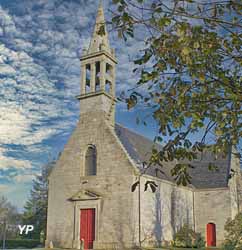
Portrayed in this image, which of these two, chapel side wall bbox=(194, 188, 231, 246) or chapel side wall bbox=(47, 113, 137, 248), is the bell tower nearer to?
chapel side wall bbox=(47, 113, 137, 248)

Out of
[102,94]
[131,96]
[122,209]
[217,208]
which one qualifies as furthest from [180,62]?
[217,208]

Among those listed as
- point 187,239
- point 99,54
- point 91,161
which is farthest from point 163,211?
point 99,54

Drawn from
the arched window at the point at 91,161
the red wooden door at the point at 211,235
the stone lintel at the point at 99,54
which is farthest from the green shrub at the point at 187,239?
the stone lintel at the point at 99,54

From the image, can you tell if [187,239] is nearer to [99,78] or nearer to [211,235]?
[211,235]

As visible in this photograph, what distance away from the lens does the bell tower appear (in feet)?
87.2

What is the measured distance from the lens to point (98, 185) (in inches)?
988

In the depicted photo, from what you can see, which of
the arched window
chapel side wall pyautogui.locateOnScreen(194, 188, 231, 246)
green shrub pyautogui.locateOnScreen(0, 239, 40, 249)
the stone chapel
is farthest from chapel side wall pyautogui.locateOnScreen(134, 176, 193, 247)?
green shrub pyautogui.locateOnScreen(0, 239, 40, 249)

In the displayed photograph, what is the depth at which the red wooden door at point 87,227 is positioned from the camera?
24.7 m

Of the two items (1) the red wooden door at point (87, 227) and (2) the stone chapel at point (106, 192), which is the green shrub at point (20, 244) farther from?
(1) the red wooden door at point (87, 227)

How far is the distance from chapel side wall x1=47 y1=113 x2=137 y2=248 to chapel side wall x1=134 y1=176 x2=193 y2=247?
1.14 meters

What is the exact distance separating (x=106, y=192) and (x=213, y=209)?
1043cm

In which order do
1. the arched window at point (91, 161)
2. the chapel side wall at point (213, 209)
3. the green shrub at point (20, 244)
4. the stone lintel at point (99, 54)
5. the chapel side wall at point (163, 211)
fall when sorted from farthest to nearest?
the green shrub at point (20, 244) < the chapel side wall at point (213, 209) < the stone lintel at point (99, 54) < the arched window at point (91, 161) < the chapel side wall at point (163, 211)

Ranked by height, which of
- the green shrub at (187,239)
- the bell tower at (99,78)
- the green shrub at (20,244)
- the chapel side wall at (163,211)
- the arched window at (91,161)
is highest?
the bell tower at (99,78)

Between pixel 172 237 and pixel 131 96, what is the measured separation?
23.3m
